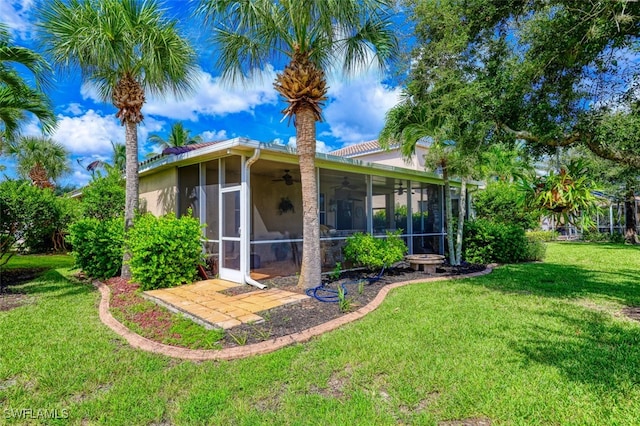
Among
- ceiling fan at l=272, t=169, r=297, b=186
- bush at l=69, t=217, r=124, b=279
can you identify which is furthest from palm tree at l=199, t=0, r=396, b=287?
bush at l=69, t=217, r=124, b=279

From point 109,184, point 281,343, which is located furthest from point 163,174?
point 281,343

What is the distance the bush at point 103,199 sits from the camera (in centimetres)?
1348

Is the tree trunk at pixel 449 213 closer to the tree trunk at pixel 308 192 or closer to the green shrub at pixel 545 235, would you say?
the tree trunk at pixel 308 192

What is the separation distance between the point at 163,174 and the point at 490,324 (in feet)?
30.6

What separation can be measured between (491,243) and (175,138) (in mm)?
23436

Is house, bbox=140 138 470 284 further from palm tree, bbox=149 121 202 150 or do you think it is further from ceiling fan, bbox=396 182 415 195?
palm tree, bbox=149 121 202 150

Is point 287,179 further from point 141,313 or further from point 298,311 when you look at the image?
point 141,313

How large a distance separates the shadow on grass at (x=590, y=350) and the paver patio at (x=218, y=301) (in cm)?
387

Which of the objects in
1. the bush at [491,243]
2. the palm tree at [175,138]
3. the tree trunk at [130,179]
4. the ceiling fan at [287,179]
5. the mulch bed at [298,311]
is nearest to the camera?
the mulch bed at [298,311]

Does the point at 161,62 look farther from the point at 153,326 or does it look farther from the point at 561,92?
the point at 561,92

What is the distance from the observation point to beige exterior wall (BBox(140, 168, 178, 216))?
31.2ft

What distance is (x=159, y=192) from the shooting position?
1026 cm

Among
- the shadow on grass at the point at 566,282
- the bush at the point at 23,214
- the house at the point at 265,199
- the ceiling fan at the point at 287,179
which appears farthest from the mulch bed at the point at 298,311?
the bush at the point at 23,214

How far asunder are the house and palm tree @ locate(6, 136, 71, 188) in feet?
53.3
